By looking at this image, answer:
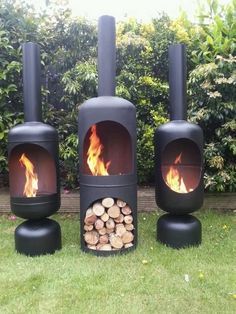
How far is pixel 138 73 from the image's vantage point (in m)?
4.34

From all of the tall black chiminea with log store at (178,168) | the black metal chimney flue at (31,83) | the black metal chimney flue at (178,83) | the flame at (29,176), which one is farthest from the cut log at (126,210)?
the black metal chimney flue at (31,83)

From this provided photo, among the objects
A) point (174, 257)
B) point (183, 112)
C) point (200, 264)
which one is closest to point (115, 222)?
point (174, 257)

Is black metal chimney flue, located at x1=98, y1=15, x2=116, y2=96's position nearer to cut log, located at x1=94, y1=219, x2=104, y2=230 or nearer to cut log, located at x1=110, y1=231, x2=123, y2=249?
cut log, located at x1=94, y1=219, x2=104, y2=230

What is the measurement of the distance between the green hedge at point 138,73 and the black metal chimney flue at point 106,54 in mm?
1033

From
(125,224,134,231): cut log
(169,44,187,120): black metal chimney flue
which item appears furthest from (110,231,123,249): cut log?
(169,44,187,120): black metal chimney flue

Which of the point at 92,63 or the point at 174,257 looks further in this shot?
the point at 92,63

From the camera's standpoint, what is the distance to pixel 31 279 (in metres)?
2.51

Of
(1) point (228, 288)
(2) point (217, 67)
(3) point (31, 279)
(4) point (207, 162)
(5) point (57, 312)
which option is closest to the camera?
(5) point (57, 312)

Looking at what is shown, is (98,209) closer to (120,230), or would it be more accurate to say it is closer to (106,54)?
(120,230)

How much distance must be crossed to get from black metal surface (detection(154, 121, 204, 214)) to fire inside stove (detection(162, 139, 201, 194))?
0.42 feet

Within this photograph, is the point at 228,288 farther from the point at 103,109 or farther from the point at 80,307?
the point at 103,109

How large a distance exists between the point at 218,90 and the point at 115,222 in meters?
2.05

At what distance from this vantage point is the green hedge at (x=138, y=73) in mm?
3988

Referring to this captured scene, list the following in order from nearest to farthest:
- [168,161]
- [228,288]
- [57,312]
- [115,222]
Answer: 1. [57,312]
2. [228,288]
3. [115,222]
4. [168,161]
